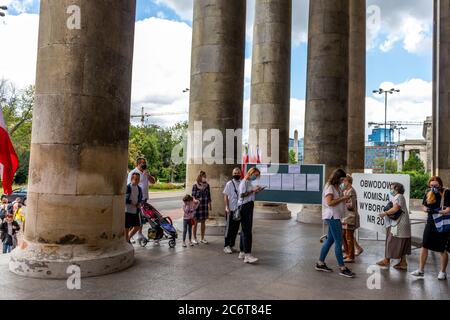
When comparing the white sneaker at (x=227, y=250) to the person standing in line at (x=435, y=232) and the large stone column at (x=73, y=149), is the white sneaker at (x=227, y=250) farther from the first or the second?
the person standing in line at (x=435, y=232)

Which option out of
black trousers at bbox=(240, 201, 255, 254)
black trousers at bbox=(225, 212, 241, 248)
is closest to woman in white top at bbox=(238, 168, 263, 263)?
black trousers at bbox=(240, 201, 255, 254)

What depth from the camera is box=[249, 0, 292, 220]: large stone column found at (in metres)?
19.1

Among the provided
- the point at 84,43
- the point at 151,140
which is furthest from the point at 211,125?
the point at 151,140

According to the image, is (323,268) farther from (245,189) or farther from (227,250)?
(227,250)

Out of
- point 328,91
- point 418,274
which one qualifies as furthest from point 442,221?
point 328,91

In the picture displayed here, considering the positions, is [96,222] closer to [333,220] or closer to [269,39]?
[333,220]

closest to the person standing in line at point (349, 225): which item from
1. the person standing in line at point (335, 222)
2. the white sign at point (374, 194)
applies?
the white sign at point (374, 194)

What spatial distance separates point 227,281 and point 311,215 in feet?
33.9

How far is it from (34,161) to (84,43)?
8.10 feet

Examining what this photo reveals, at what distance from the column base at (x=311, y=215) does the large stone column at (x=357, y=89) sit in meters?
7.41

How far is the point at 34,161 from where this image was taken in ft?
24.2

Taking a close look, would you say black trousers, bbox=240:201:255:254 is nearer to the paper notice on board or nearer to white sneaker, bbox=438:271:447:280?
white sneaker, bbox=438:271:447:280

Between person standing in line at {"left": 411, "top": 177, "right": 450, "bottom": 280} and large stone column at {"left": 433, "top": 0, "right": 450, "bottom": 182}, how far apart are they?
1126 centimetres
